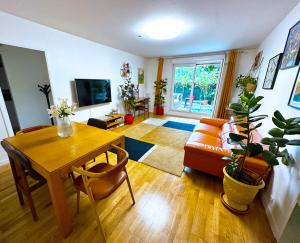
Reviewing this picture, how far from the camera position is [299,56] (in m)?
1.43

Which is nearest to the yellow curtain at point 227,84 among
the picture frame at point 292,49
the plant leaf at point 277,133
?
the picture frame at point 292,49

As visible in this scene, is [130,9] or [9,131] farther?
[9,131]

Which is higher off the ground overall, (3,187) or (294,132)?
(294,132)

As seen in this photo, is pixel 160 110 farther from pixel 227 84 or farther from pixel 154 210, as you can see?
pixel 154 210

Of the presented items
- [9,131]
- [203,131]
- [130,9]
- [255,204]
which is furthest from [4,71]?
[255,204]

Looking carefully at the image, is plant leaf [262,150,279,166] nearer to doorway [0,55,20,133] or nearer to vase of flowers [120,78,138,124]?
vase of flowers [120,78,138,124]

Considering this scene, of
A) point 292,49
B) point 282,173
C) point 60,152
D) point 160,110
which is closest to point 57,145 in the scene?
point 60,152

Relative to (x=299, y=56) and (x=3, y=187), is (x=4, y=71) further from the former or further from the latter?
(x=299, y=56)

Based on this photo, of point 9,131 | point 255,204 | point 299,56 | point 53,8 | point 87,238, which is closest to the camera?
point 87,238

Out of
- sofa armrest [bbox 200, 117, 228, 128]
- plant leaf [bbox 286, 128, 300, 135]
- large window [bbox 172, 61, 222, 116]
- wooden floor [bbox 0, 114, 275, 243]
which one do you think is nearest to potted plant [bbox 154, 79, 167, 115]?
large window [bbox 172, 61, 222, 116]

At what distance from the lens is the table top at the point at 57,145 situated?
109cm

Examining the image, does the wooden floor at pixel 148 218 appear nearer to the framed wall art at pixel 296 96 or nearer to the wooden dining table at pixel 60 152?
the wooden dining table at pixel 60 152

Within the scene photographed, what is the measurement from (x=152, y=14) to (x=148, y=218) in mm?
2700

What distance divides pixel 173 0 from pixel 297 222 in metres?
2.56
